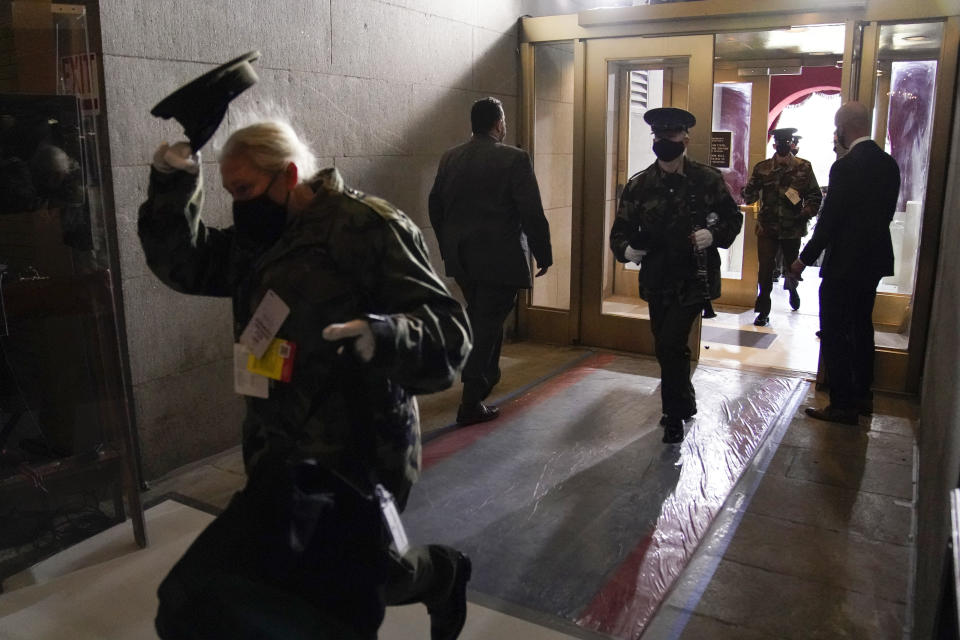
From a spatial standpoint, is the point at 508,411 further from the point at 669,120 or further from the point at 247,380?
the point at 247,380

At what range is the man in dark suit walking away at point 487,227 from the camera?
4.16 m

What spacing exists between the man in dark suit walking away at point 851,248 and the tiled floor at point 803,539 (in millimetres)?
308

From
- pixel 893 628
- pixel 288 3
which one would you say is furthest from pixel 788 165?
pixel 893 628

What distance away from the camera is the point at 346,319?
1743 millimetres

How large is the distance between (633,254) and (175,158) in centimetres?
250

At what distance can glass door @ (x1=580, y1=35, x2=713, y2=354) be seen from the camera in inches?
204

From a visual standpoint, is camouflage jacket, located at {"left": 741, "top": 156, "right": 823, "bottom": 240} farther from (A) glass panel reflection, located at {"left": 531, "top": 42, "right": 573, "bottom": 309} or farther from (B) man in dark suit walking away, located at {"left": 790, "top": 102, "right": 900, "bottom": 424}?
(B) man in dark suit walking away, located at {"left": 790, "top": 102, "right": 900, "bottom": 424}

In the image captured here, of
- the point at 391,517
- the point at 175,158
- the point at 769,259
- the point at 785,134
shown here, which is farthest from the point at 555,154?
the point at 391,517

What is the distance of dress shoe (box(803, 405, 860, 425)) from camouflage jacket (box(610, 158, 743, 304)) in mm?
1043

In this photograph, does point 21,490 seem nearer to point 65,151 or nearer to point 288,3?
point 65,151

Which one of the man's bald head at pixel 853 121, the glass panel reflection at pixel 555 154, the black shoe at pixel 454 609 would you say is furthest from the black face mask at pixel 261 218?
→ the glass panel reflection at pixel 555 154

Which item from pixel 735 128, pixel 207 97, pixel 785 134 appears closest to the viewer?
pixel 207 97

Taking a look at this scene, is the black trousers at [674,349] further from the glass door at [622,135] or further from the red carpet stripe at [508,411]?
the glass door at [622,135]

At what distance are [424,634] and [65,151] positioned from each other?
6.69ft
